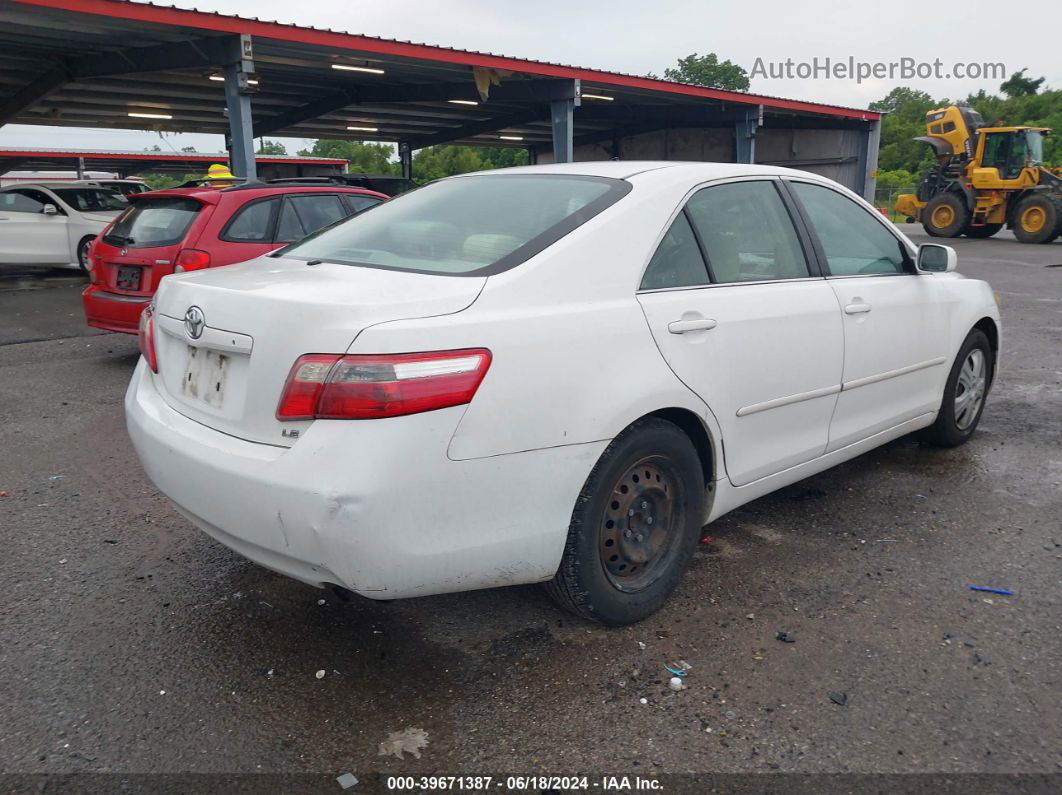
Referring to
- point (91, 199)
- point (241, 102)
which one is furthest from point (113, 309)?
point (91, 199)

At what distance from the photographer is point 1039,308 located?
10.3 meters

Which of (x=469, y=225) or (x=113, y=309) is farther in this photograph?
(x=113, y=309)

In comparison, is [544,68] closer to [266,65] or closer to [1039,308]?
[266,65]

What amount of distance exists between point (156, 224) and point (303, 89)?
511 inches

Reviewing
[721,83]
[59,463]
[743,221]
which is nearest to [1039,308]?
[743,221]

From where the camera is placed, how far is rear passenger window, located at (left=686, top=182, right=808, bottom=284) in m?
3.12

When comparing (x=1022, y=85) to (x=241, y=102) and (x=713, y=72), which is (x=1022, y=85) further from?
(x=241, y=102)

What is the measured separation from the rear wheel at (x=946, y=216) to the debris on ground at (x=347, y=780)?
2504 centimetres

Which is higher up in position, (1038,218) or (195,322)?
(195,322)

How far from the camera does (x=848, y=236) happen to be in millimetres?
3846

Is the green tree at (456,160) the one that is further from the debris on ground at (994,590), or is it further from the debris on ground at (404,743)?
the debris on ground at (404,743)

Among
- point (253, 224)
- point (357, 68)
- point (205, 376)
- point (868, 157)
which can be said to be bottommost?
point (205, 376)

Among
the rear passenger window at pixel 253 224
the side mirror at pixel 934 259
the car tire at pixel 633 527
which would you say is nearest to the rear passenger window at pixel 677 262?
the car tire at pixel 633 527

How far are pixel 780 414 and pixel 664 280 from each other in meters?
0.77
